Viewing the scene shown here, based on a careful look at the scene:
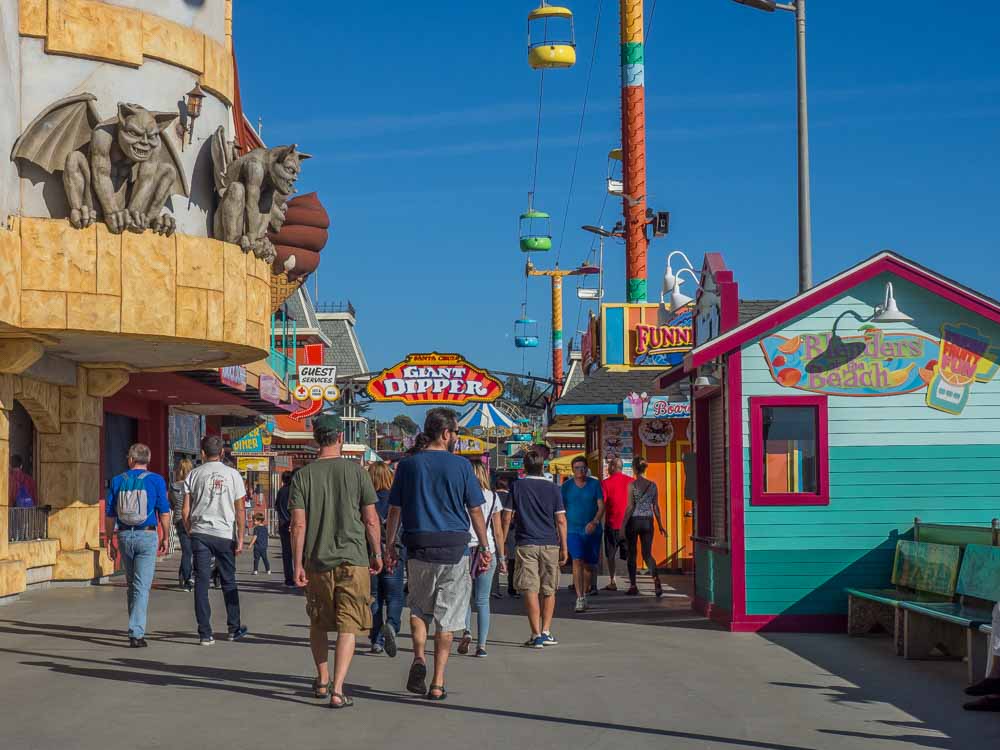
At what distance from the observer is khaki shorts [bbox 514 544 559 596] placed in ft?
41.0

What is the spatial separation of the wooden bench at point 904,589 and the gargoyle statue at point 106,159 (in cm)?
908

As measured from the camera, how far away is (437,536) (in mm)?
9344

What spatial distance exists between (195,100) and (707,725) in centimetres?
1163

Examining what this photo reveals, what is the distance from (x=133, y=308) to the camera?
15.8 meters

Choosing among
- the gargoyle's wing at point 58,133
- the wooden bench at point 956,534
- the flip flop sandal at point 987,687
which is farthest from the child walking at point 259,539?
the flip flop sandal at point 987,687

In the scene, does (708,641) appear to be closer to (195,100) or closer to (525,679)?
(525,679)

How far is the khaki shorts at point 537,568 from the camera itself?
12.5m

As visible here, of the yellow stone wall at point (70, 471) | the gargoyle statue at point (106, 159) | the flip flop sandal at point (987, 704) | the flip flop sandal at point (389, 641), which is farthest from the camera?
the yellow stone wall at point (70, 471)

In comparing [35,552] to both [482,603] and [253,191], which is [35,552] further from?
[482,603]

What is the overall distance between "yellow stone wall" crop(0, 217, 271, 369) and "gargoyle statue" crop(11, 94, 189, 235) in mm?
235

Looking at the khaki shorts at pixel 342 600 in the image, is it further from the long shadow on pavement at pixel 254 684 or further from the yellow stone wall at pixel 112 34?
the yellow stone wall at pixel 112 34

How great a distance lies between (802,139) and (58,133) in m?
8.66

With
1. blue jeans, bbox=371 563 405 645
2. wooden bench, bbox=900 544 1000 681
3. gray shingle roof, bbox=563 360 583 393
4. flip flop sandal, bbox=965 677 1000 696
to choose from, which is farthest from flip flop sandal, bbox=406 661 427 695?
gray shingle roof, bbox=563 360 583 393

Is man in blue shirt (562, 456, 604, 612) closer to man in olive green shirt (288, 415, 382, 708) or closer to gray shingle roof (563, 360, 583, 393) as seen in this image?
man in olive green shirt (288, 415, 382, 708)
